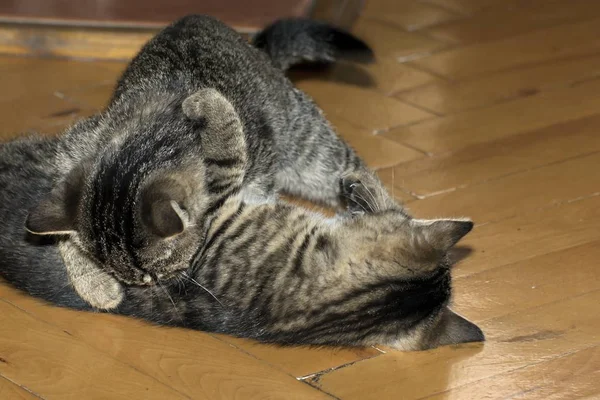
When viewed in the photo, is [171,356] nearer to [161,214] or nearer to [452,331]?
[161,214]

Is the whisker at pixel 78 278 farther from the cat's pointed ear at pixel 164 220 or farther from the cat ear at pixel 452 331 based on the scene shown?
the cat ear at pixel 452 331

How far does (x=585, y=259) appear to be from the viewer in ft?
7.82

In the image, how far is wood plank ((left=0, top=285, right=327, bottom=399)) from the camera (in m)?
1.95

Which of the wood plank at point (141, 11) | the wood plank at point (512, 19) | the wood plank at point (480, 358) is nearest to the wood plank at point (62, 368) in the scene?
the wood plank at point (480, 358)

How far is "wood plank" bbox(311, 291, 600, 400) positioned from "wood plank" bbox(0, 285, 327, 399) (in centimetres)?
11

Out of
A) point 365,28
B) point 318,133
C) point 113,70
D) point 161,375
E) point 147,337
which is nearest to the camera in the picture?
point 161,375

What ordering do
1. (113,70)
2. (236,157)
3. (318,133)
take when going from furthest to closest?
(113,70) → (318,133) → (236,157)

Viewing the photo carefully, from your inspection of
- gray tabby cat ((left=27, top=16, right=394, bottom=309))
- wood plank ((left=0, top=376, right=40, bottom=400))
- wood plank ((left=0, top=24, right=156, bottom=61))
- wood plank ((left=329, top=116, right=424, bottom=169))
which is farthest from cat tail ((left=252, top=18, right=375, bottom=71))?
A: wood plank ((left=0, top=376, right=40, bottom=400))

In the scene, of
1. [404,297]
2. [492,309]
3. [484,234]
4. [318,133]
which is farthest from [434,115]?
[404,297]

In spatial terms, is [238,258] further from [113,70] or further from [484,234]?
[113,70]

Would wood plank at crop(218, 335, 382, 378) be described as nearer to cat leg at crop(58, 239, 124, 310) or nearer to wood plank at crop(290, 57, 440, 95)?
cat leg at crop(58, 239, 124, 310)

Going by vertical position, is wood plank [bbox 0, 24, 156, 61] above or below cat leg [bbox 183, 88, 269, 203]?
below

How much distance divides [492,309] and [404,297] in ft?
1.02

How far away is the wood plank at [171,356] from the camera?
1952 millimetres
